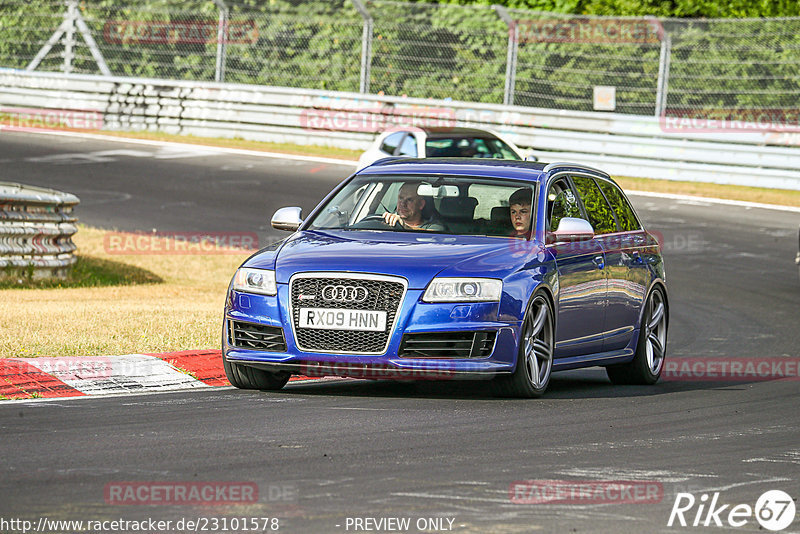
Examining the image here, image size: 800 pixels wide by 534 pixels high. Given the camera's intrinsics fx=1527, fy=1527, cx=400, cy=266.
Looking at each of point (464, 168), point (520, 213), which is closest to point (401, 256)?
point (520, 213)

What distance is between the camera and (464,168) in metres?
10.6

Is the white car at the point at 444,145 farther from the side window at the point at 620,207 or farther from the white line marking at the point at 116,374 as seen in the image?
the white line marking at the point at 116,374

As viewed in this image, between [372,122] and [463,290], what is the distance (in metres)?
21.2

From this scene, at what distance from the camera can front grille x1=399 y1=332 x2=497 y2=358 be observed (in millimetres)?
9086

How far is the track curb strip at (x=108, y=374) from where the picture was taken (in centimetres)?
941

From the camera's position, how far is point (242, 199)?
23.8m

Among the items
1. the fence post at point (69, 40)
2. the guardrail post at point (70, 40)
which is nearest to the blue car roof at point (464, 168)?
the guardrail post at point (70, 40)

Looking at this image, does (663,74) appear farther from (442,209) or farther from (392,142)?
(442,209)

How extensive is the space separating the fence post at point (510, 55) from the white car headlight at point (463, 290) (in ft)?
64.4

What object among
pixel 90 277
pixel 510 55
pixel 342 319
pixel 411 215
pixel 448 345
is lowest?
pixel 90 277

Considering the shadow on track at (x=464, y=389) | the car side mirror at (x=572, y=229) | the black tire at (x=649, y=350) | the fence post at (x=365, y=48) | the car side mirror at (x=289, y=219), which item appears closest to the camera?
the shadow on track at (x=464, y=389)

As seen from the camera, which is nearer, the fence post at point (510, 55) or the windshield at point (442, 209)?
the windshield at point (442, 209)

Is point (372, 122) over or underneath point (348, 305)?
underneath

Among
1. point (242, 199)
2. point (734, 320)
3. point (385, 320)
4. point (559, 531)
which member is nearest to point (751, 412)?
point (385, 320)
